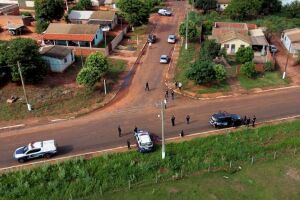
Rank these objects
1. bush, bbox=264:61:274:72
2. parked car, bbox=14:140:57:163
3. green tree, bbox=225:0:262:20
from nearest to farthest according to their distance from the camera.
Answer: parked car, bbox=14:140:57:163
bush, bbox=264:61:274:72
green tree, bbox=225:0:262:20

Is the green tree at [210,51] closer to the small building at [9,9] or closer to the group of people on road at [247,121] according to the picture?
the group of people on road at [247,121]

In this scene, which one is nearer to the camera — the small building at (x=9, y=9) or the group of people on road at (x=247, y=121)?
the group of people on road at (x=247, y=121)

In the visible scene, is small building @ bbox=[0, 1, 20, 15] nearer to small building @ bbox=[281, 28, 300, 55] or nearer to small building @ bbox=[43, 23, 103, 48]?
small building @ bbox=[43, 23, 103, 48]

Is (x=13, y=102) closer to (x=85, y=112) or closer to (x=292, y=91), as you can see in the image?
(x=85, y=112)

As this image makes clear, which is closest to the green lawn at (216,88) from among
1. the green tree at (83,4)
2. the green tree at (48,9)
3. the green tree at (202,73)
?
the green tree at (202,73)

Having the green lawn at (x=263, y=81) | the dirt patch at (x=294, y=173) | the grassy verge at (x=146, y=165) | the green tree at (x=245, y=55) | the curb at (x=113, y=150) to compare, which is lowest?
the dirt patch at (x=294, y=173)

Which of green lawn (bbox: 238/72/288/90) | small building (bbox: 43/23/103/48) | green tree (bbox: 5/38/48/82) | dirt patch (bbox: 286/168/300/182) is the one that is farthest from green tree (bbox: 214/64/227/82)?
green tree (bbox: 5/38/48/82)

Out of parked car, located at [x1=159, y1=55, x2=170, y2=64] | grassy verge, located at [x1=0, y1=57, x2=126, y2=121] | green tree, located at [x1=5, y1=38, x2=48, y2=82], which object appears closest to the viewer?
grassy verge, located at [x1=0, y1=57, x2=126, y2=121]
